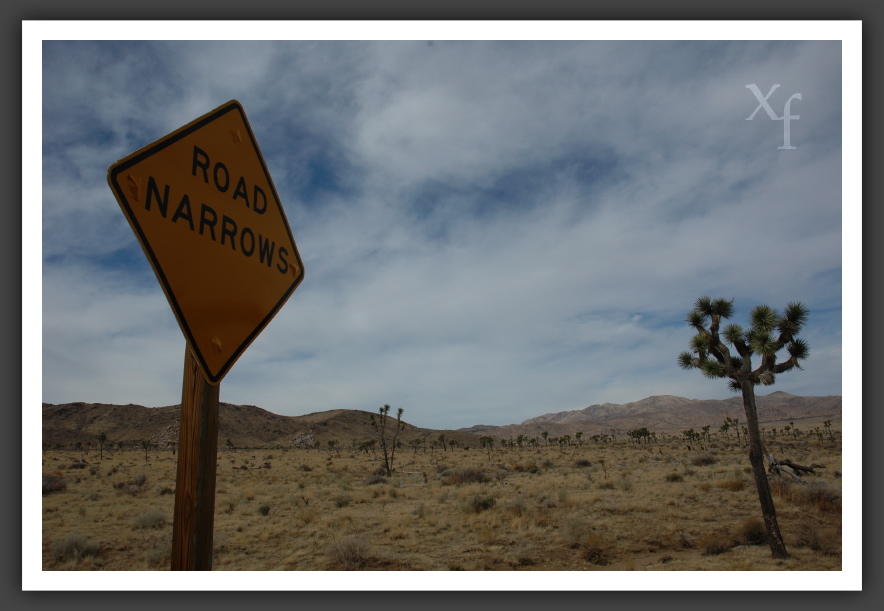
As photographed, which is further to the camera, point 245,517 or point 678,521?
point 245,517

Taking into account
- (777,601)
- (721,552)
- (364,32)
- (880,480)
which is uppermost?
(364,32)

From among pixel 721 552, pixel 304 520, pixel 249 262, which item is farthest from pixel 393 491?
pixel 249 262

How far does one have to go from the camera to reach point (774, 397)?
6511 inches

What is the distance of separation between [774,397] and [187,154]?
651 feet

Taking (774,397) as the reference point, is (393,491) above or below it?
above

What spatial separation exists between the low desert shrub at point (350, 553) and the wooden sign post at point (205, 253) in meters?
10.7

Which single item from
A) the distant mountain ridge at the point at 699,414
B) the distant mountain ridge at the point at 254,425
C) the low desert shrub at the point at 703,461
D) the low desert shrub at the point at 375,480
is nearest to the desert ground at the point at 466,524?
the low desert shrub at the point at 375,480

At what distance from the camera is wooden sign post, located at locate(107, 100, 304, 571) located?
157 centimetres

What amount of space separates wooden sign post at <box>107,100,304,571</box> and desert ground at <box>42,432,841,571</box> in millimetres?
10535

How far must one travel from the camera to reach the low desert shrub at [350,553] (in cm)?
1154

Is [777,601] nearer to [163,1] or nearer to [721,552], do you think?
[163,1]

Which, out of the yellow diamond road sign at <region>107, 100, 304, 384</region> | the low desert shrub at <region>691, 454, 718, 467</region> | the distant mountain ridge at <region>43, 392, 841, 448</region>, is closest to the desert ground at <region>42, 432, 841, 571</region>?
the low desert shrub at <region>691, 454, 718, 467</region>

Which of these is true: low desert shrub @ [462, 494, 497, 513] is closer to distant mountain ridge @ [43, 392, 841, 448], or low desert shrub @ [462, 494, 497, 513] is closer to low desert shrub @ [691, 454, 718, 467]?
low desert shrub @ [691, 454, 718, 467]

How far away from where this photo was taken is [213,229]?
1843 millimetres
